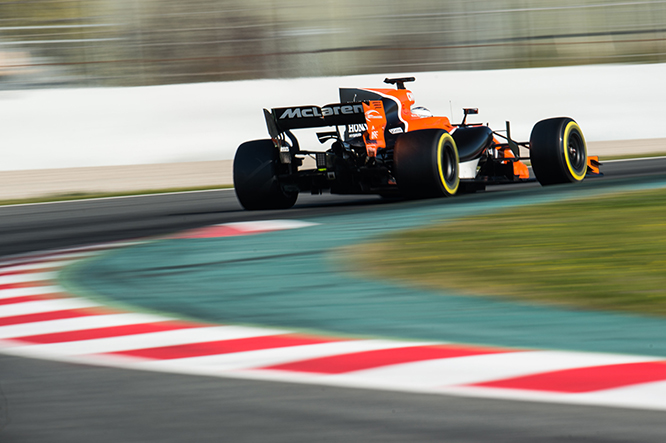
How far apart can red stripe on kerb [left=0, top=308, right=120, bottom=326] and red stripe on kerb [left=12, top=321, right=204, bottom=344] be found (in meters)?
0.36

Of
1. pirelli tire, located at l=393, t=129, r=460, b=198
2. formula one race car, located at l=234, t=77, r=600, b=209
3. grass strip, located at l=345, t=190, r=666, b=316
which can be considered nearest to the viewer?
grass strip, located at l=345, t=190, r=666, b=316

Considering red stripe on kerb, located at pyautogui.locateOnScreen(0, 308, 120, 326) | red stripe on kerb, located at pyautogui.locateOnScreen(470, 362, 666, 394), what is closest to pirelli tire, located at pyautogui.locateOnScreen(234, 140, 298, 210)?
red stripe on kerb, located at pyautogui.locateOnScreen(0, 308, 120, 326)

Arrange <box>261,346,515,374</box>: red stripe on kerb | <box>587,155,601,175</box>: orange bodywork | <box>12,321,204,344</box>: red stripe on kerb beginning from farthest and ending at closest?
<box>587,155,601,175</box>: orange bodywork
<box>12,321,204,344</box>: red stripe on kerb
<box>261,346,515,374</box>: red stripe on kerb

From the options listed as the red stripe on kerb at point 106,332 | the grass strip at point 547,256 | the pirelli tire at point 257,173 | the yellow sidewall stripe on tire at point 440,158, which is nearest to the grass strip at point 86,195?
the pirelli tire at point 257,173

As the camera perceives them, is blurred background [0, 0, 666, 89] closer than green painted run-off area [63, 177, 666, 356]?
No

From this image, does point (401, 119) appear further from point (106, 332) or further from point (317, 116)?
point (106, 332)

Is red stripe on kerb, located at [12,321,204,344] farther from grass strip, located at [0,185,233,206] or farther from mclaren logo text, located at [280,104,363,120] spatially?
grass strip, located at [0,185,233,206]

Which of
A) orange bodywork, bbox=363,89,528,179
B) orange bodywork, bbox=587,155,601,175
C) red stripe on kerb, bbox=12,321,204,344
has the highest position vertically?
orange bodywork, bbox=363,89,528,179

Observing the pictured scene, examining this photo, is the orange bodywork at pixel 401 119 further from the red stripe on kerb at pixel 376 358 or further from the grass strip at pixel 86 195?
the red stripe on kerb at pixel 376 358

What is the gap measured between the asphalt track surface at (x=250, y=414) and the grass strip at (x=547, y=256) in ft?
5.17

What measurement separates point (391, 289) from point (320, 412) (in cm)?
210

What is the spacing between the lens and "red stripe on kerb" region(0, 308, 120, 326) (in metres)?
4.76

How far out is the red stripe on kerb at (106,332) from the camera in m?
4.29

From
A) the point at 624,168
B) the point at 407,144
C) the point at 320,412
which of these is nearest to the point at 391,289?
the point at 320,412
